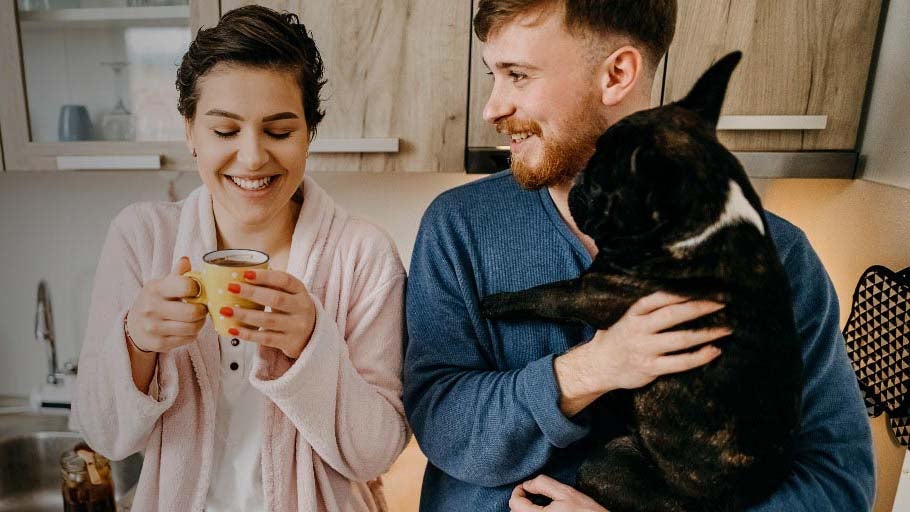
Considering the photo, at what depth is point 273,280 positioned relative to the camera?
0.75m

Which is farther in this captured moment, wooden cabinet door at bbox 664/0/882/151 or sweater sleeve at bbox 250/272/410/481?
wooden cabinet door at bbox 664/0/882/151

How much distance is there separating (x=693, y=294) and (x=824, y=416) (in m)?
0.35

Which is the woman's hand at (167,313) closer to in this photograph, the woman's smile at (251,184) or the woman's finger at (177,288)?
the woman's finger at (177,288)

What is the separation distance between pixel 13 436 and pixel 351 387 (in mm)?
1507

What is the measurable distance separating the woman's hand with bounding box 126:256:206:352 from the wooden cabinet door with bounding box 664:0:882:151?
113 centimetres

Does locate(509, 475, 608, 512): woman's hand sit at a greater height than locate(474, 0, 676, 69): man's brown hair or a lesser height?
lesser

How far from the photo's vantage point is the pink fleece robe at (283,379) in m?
0.86

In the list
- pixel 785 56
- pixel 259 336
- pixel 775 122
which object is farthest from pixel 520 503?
pixel 785 56

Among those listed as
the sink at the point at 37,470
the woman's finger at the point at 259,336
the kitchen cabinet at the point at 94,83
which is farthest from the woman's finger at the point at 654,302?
the sink at the point at 37,470

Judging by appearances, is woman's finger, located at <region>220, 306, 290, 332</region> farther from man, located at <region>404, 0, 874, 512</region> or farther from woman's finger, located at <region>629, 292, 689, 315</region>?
woman's finger, located at <region>629, 292, 689, 315</region>

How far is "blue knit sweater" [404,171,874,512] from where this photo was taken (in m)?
0.79

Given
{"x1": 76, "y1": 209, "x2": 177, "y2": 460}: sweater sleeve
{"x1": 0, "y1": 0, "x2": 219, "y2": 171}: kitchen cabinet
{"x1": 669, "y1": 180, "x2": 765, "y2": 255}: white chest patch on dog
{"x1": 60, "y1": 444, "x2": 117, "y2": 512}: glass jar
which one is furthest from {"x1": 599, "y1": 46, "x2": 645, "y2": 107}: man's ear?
{"x1": 60, "y1": 444, "x2": 117, "y2": 512}: glass jar

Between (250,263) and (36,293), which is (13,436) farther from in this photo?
(250,263)

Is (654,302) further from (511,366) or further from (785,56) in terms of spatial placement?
(785,56)
